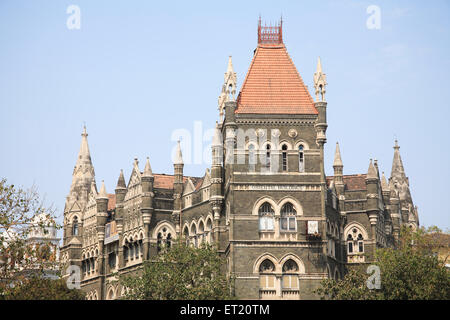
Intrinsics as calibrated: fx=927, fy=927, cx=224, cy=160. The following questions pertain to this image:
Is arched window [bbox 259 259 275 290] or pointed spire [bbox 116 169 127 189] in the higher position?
pointed spire [bbox 116 169 127 189]

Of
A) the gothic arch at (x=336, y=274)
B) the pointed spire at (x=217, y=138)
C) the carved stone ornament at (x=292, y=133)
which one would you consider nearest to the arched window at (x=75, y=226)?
the pointed spire at (x=217, y=138)

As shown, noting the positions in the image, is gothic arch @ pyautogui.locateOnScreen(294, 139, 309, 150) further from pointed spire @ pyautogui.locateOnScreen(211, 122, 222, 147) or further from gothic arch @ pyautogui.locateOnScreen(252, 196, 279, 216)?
pointed spire @ pyautogui.locateOnScreen(211, 122, 222, 147)

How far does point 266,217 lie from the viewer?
68.9 m

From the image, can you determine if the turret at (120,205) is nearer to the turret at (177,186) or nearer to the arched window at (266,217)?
the turret at (177,186)

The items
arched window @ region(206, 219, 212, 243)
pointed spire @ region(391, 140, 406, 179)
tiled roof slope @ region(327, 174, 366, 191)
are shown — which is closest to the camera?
arched window @ region(206, 219, 212, 243)

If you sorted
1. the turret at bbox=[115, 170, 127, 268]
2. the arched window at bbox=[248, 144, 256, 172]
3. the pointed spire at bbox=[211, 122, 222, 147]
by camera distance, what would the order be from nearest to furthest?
the arched window at bbox=[248, 144, 256, 172] < the pointed spire at bbox=[211, 122, 222, 147] < the turret at bbox=[115, 170, 127, 268]

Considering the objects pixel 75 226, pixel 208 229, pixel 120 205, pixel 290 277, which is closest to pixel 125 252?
pixel 120 205

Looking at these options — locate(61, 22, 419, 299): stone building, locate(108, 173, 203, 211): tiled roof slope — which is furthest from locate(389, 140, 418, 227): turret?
locate(108, 173, 203, 211): tiled roof slope

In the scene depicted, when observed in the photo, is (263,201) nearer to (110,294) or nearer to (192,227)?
(192,227)

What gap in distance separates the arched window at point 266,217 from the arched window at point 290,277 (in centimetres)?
297

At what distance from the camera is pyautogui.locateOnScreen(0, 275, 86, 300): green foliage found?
5712 centimetres

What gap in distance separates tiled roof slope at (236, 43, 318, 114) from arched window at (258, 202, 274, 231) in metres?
7.37
